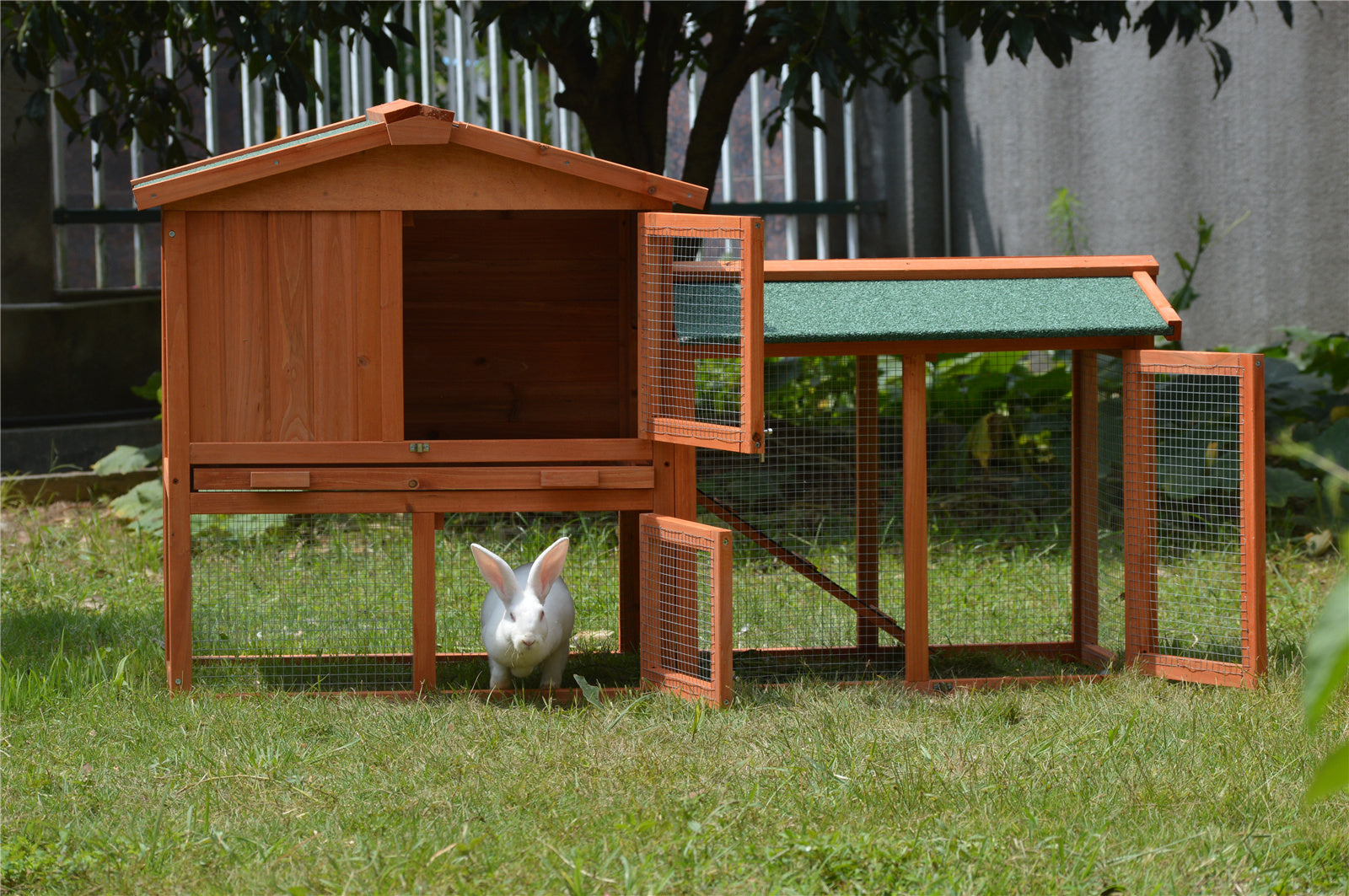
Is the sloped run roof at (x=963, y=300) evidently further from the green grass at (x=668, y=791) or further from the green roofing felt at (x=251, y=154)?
the green roofing felt at (x=251, y=154)

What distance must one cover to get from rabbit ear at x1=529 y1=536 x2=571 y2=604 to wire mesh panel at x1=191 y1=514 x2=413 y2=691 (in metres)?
0.74

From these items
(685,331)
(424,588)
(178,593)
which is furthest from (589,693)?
(178,593)

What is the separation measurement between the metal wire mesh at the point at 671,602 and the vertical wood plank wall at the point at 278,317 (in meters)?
1.07

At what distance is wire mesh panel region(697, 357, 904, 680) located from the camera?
15.9 ft

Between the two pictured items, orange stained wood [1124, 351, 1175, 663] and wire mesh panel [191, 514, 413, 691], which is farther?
wire mesh panel [191, 514, 413, 691]

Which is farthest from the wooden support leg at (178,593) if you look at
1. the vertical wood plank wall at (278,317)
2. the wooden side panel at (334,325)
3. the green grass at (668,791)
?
the wooden side panel at (334,325)

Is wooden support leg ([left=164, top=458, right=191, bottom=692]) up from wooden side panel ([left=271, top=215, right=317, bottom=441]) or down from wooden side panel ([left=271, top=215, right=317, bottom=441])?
down

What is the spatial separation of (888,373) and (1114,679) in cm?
418

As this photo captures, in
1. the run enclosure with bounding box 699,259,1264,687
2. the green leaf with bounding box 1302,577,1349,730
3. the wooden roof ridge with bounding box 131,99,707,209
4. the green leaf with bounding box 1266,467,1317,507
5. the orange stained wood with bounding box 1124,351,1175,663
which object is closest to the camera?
the green leaf with bounding box 1302,577,1349,730

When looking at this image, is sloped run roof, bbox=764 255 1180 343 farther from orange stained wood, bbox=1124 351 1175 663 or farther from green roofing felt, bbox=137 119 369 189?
green roofing felt, bbox=137 119 369 189

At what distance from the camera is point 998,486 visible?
7176mm

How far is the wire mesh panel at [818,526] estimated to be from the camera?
484 centimetres

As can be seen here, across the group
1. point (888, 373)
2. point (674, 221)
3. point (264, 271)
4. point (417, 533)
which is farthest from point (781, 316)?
point (888, 373)

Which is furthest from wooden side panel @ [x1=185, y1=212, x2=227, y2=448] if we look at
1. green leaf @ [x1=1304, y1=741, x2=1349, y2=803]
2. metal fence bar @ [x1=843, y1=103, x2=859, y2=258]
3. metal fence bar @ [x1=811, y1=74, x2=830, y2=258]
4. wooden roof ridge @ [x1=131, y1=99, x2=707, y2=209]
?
metal fence bar @ [x1=843, y1=103, x2=859, y2=258]
